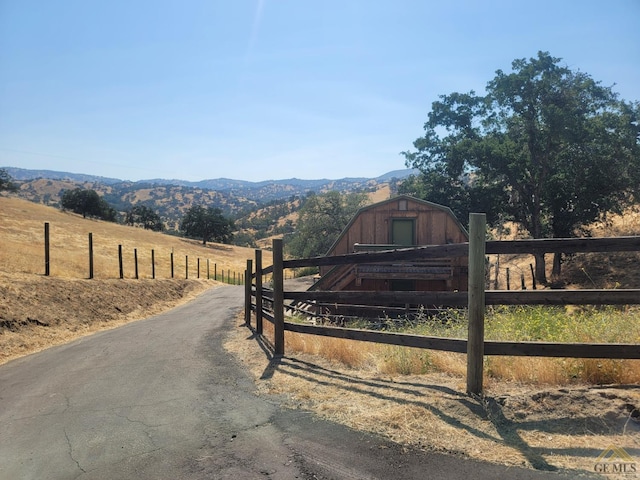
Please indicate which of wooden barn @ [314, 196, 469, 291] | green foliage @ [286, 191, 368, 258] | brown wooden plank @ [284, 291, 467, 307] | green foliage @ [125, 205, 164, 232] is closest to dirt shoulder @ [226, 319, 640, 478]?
brown wooden plank @ [284, 291, 467, 307]

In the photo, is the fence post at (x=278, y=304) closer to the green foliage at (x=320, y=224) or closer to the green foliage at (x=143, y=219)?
the green foliage at (x=320, y=224)

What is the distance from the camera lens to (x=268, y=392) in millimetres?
5039

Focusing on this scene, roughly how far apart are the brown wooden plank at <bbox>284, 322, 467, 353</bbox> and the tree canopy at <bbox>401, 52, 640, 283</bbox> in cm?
2456

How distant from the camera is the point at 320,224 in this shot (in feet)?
145

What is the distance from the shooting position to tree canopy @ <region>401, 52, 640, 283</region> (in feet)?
83.2

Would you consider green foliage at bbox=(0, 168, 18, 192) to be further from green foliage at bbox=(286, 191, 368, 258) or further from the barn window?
the barn window

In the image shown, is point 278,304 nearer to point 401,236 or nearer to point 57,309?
point 57,309

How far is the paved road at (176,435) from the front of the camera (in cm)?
322

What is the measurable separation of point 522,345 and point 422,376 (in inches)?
53.5

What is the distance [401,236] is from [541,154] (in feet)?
40.6

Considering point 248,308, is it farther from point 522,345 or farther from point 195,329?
point 522,345

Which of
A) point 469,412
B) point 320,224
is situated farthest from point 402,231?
point 320,224

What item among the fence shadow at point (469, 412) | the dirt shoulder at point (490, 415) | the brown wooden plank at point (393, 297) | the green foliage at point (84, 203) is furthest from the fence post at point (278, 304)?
the green foliage at point (84, 203)

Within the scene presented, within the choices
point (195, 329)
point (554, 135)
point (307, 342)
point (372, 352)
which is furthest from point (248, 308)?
point (554, 135)
